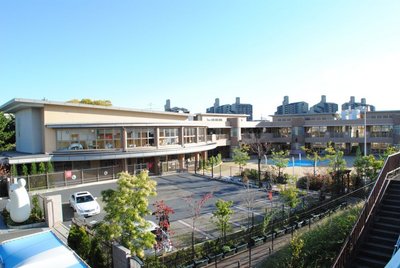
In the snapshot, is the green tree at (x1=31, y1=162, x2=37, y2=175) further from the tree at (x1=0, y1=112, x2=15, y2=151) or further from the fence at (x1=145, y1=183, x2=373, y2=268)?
the fence at (x1=145, y1=183, x2=373, y2=268)

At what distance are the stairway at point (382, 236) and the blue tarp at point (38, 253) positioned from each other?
28.7ft

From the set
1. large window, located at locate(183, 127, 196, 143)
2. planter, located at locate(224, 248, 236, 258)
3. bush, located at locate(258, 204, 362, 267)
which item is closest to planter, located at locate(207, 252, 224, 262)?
planter, located at locate(224, 248, 236, 258)

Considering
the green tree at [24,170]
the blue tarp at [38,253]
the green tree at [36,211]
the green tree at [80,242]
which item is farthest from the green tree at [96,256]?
the green tree at [24,170]

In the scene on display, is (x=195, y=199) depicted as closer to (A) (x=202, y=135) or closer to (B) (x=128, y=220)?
(B) (x=128, y=220)

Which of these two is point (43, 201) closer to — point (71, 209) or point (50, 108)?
point (71, 209)

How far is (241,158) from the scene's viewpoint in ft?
106

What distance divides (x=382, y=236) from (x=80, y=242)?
1085 cm

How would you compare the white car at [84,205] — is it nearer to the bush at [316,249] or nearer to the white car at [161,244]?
the white car at [161,244]

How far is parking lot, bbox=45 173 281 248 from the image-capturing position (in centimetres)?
1578

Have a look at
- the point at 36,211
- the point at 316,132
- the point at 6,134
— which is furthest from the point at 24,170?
the point at 316,132

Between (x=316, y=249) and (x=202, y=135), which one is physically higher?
Answer: (x=202, y=135)

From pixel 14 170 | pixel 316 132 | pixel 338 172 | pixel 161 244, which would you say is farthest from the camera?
pixel 316 132

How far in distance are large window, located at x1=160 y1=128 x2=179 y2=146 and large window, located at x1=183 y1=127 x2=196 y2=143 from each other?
1.22 m

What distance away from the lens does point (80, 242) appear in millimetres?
10922
